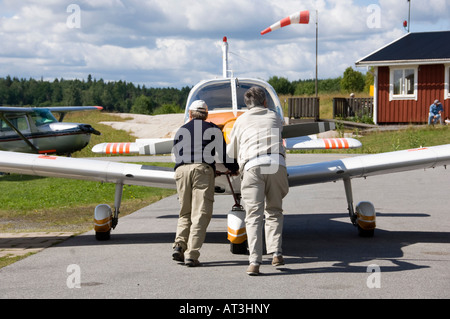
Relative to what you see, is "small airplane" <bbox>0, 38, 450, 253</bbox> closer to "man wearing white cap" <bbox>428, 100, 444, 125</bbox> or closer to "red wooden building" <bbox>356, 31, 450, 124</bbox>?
"man wearing white cap" <bbox>428, 100, 444, 125</bbox>

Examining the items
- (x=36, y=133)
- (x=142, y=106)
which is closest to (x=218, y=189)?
(x=36, y=133)

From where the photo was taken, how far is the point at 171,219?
11.7 meters

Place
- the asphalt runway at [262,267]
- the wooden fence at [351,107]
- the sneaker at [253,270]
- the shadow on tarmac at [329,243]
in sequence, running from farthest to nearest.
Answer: the wooden fence at [351,107] < the shadow on tarmac at [329,243] < the sneaker at [253,270] < the asphalt runway at [262,267]

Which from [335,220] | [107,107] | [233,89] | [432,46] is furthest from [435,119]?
[107,107]

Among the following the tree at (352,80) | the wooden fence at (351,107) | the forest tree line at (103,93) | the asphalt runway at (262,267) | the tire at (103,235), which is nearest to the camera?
the asphalt runway at (262,267)

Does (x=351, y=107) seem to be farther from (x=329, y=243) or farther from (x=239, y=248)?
(x=239, y=248)

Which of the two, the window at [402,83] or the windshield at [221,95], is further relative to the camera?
the window at [402,83]

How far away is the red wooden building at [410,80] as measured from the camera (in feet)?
112

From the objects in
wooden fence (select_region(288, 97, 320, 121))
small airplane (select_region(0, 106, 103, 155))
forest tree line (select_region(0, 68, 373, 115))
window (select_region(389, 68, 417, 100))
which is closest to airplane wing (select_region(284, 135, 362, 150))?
small airplane (select_region(0, 106, 103, 155))

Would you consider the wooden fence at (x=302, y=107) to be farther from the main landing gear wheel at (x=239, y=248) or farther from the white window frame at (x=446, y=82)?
the main landing gear wheel at (x=239, y=248)

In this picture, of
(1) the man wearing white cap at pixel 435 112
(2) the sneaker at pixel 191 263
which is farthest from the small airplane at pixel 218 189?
(1) the man wearing white cap at pixel 435 112

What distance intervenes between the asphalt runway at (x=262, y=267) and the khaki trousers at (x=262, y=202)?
0.35m

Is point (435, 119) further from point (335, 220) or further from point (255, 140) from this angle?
point (255, 140)

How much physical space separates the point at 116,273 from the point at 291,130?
2.72 metres
